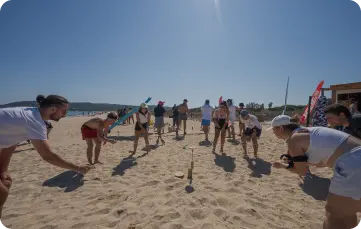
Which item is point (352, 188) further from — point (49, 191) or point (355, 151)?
point (49, 191)

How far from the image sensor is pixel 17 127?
6.73 feet

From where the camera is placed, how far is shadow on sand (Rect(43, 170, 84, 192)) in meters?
3.88

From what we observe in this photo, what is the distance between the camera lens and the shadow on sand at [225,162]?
4.99 metres

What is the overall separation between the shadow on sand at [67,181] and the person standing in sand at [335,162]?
3.87m

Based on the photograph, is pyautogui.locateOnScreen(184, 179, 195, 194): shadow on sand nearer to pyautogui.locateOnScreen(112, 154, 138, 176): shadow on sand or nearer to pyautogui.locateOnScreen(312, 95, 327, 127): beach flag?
pyautogui.locateOnScreen(112, 154, 138, 176): shadow on sand

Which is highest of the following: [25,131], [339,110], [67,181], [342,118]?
[339,110]

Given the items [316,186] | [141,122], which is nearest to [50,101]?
[141,122]

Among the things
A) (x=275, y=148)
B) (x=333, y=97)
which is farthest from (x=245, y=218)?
(x=333, y=97)

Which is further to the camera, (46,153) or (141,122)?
(141,122)

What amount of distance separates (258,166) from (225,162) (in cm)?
88

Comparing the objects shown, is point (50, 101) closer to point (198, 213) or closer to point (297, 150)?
point (198, 213)

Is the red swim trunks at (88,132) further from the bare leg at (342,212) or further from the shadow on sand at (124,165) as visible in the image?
the bare leg at (342,212)

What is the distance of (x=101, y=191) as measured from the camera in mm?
3586

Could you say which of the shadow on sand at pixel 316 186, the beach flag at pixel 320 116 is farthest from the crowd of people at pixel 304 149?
the beach flag at pixel 320 116
